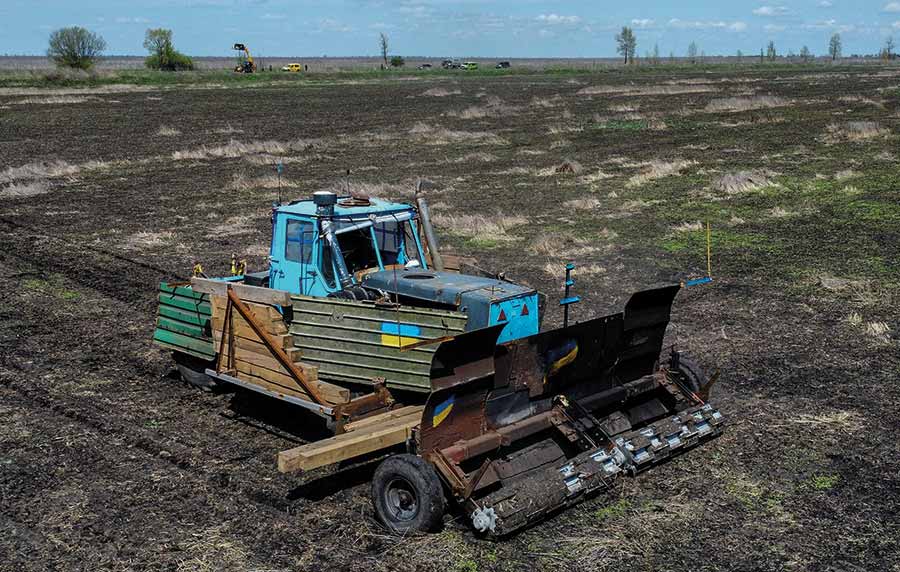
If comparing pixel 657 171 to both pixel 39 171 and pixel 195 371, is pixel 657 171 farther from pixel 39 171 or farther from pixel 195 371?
pixel 39 171

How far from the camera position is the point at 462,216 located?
23062 millimetres

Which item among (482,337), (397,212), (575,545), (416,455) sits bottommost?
(575,545)

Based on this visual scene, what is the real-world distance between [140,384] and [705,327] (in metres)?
8.65

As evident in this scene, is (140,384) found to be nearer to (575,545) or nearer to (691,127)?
(575,545)

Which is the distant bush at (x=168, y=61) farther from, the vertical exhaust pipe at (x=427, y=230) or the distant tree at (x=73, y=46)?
the vertical exhaust pipe at (x=427, y=230)

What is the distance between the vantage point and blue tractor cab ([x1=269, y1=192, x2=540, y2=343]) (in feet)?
31.2

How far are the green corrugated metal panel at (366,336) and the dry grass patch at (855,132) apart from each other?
100 feet

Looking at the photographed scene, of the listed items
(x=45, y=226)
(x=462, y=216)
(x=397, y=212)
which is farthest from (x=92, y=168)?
(x=397, y=212)

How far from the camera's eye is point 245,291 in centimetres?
1038

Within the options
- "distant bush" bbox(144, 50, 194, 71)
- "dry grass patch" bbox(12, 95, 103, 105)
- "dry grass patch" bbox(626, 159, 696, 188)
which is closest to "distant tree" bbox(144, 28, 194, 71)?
"distant bush" bbox(144, 50, 194, 71)

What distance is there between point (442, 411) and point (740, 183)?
20253mm

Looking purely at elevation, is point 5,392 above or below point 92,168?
below

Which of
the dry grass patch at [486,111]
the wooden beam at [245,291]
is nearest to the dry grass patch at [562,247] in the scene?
the wooden beam at [245,291]

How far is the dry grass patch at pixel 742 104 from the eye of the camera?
51156 millimetres
